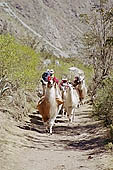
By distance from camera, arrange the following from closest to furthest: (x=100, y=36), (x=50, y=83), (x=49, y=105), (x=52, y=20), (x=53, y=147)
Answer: (x=53, y=147) < (x=50, y=83) < (x=49, y=105) < (x=100, y=36) < (x=52, y=20)

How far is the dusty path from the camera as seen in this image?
30.6ft

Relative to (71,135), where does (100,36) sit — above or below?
above

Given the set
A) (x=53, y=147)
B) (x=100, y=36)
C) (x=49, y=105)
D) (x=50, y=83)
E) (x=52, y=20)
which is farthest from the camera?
(x=52, y=20)

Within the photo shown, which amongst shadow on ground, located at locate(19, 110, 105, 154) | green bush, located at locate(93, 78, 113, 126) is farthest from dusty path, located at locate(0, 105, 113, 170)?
green bush, located at locate(93, 78, 113, 126)

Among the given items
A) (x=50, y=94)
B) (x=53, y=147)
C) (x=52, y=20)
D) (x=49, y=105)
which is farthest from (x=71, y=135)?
(x=52, y=20)

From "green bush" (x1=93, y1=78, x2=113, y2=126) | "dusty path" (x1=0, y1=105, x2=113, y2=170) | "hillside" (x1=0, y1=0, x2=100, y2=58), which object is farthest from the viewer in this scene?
"hillside" (x1=0, y1=0, x2=100, y2=58)

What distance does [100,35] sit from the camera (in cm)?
2325

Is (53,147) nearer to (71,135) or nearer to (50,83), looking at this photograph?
(71,135)

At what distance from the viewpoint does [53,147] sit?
38.4 feet

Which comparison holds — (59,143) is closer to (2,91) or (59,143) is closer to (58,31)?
(2,91)

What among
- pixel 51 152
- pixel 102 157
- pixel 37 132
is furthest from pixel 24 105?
pixel 102 157

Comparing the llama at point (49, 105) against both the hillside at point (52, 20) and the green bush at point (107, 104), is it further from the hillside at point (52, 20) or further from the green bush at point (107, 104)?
the hillside at point (52, 20)

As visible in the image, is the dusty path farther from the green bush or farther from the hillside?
the hillside

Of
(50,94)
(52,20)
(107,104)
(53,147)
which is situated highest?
(50,94)
